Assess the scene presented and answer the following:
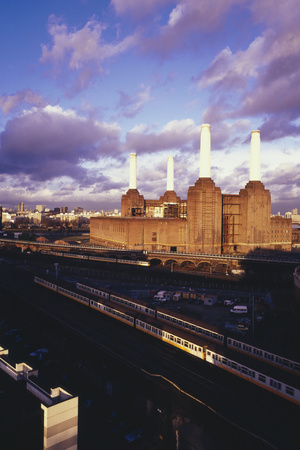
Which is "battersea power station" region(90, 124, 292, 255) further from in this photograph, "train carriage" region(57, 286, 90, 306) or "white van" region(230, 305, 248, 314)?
"train carriage" region(57, 286, 90, 306)

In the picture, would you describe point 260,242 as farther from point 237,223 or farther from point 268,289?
point 268,289

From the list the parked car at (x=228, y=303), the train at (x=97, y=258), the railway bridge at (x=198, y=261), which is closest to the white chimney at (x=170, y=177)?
the railway bridge at (x=198, y=261)

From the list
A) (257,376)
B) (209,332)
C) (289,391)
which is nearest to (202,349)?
A: (209,332)

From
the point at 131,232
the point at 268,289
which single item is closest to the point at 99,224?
the point at 131,232

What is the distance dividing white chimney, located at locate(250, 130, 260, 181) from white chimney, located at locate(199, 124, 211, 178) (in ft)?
41.7

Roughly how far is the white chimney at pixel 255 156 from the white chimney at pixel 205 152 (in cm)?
1270

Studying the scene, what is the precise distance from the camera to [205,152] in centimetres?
7925

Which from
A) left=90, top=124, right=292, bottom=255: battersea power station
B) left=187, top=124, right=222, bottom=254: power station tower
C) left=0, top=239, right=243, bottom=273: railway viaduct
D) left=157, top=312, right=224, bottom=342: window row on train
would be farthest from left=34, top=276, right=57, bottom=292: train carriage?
left=187, top=124, right=222, bottom=254: power station tower

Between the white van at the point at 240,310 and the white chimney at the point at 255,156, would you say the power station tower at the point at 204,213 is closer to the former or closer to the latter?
the white chimney at the point at 255,156

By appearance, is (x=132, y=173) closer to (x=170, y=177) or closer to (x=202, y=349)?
(x=170, y=177)

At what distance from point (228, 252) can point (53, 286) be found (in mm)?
55661

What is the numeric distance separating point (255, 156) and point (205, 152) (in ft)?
48.8

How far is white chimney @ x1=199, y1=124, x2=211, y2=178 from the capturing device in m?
78.5

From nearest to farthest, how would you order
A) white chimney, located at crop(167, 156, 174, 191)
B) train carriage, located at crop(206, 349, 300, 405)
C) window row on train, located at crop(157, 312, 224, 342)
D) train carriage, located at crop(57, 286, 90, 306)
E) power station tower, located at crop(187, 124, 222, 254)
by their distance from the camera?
train carriage, located at crop(206, 349, 300, 405), window row on train, located at crop(157, 312, 224, 342), train carriage, located at crop(57, 286, 90, 306), power station tower, located at crop(187, 124, 222, 254), white chimney, located at crop(167, 156, 174, 191)
